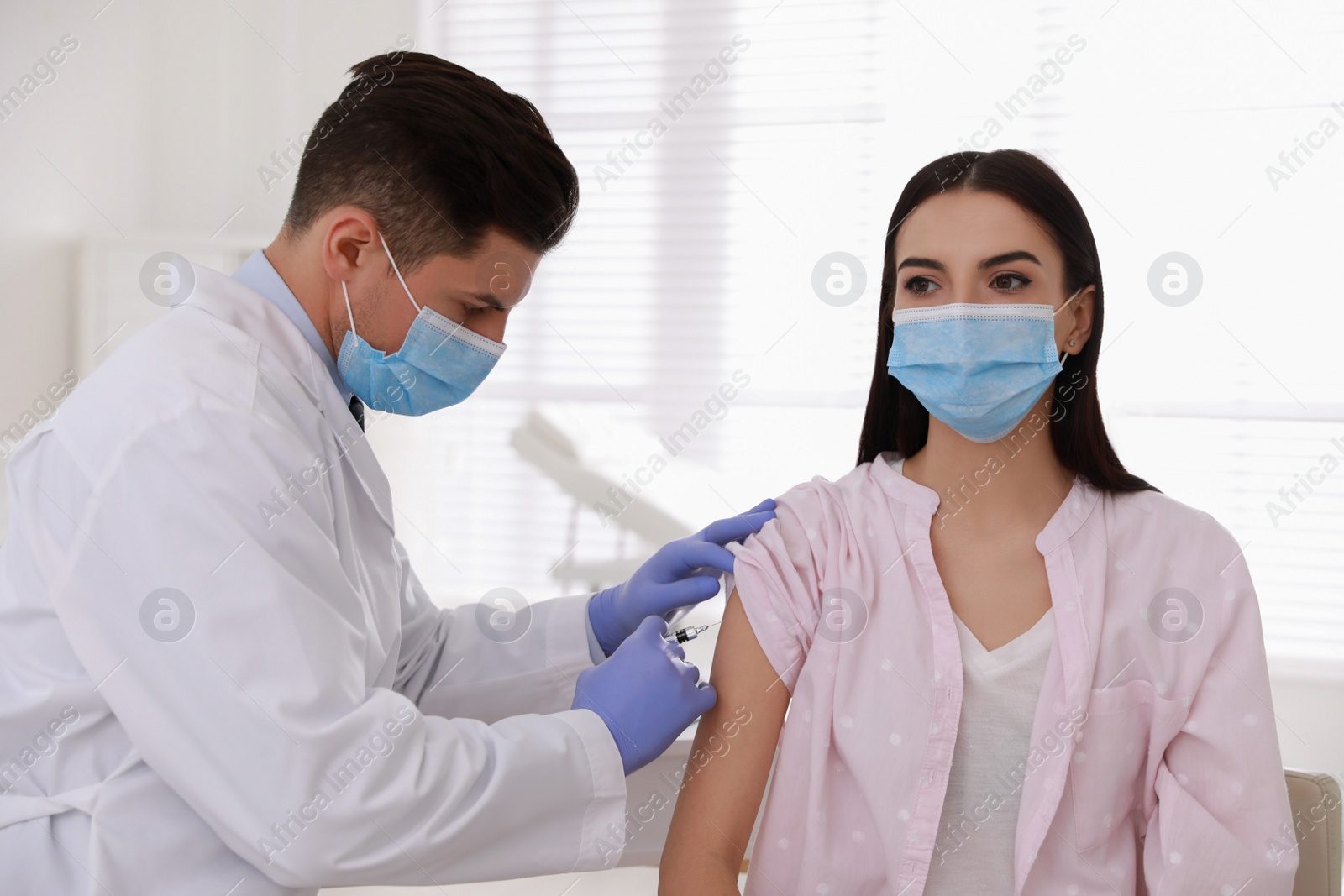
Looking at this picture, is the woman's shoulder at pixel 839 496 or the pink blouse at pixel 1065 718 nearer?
the pink blouse at pixel 1065 718

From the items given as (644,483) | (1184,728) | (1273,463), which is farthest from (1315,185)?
(1184,728)

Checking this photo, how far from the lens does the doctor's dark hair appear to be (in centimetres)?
124

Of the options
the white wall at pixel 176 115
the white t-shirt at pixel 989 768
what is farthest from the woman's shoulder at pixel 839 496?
the white wall at pixel 176 115

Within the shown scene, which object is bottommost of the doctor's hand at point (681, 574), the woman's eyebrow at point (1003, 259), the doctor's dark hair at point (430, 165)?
the doctor's hand at point (681, 574)

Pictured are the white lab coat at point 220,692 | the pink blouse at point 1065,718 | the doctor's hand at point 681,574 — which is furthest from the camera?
the doctor's hand at point 681,574

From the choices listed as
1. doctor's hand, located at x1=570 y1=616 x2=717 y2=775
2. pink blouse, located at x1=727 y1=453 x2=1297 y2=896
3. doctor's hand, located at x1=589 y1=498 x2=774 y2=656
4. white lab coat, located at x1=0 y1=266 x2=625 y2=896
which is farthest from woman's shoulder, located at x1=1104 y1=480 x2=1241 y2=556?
white lab coat, located at x1=0 y1=266 x2=625 y2=896

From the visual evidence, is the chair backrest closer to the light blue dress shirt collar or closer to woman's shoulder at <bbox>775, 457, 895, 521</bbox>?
woman's shoulder at <bbox>775, 457, 895, 521</bbox>

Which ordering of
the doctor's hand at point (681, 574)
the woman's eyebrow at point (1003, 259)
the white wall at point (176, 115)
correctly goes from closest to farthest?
the woman's eyebrow at point (1003, 259)
the doctor's hand at point (681, 574)
the white wall at point (176, 115)

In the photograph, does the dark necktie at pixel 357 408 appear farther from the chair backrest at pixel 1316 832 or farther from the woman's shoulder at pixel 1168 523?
the chair backrest at pixel 1316 832

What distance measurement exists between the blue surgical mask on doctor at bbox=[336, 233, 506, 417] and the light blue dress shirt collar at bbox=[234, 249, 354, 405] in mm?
28

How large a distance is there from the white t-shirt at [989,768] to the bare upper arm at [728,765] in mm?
226

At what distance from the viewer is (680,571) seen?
4.86 ft

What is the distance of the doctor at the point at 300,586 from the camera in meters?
1.00

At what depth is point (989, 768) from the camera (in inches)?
48.2
